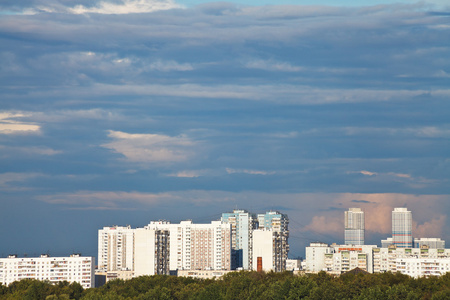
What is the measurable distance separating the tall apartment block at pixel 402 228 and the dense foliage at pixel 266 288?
347 feet

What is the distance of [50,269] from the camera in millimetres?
97812

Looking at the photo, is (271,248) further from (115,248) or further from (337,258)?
(115,248)

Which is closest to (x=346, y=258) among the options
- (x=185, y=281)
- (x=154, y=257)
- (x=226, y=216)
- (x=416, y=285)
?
(x=226, y=216)

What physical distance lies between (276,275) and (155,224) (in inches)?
2285

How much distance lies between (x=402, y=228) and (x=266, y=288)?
11748 centimetres

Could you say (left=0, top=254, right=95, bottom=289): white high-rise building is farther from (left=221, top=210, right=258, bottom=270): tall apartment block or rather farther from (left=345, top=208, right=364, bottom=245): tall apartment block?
(left=345, top=208, right=364, bottom=245): tall apartment block

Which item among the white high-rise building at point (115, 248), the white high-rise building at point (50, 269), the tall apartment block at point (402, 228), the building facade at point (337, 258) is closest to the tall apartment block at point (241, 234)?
the building facade at point (337, 258)

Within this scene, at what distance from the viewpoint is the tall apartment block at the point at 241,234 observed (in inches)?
4909

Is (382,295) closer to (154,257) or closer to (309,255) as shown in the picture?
(154,257)

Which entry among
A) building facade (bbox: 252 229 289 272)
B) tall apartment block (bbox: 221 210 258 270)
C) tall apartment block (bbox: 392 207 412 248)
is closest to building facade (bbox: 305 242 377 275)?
building facade (bbox: 252 229 289 272)

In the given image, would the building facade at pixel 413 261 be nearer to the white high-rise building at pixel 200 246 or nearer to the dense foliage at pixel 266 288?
the white high-rise building at pixel 200 246

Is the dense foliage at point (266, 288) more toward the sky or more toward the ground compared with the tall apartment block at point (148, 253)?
more toward the ground

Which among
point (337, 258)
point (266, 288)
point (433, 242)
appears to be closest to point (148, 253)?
point (337, 258)

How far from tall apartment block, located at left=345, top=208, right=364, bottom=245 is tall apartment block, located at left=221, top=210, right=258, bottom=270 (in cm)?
5361
